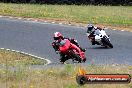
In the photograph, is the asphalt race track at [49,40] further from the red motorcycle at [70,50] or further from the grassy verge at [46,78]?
the grassy verge at [46,78]

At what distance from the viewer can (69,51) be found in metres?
17.4

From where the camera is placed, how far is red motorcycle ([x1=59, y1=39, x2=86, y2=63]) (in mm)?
17250

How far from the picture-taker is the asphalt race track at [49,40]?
19781 mm

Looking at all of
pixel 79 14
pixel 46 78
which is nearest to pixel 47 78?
pixel 46 78

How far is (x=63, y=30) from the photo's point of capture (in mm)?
28609

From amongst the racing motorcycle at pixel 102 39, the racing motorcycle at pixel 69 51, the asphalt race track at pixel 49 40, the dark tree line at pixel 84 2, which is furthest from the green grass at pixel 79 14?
the racing motorcycle at pixel 69 51

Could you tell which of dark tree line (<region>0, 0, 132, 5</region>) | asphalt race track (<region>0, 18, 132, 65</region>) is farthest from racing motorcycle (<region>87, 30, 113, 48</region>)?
dark tree line (<region>0, 0, 132, 5</region>)

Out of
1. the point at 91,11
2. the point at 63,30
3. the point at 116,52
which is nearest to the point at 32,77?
the point at 116,52

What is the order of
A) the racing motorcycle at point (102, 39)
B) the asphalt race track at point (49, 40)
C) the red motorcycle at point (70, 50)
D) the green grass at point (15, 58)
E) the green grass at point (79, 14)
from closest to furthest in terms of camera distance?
the red motorcycle at point (70, 50) < the green grass at point (15, 58) < the asphalt race track at point (49, 40) < the racing motorcycle at point (102, 39) < the green grass at point (79, 14)

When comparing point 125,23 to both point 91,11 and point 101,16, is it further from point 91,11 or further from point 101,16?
point 91,11

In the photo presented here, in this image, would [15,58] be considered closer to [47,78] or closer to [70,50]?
[70,50]

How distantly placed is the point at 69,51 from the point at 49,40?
7802mm

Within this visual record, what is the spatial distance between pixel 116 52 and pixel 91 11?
61.1ft

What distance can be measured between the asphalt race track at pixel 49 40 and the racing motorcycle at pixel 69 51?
51 centimetres
